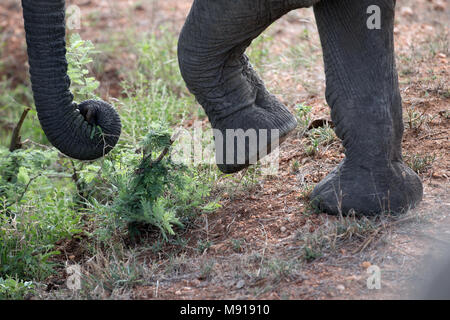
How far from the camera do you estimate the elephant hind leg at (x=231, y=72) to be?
8.61ft

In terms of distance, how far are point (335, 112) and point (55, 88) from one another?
1.27 metres

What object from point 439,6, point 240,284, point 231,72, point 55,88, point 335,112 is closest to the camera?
point 240,284

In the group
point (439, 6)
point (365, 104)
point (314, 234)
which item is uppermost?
point (439, 6)

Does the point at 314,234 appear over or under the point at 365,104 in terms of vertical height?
under

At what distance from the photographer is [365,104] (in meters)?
2.93

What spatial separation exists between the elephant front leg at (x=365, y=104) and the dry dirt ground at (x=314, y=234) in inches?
4.0

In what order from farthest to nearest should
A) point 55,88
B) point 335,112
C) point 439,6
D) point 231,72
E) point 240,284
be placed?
point 439,6 → point 335,112 → point 231,72 → point 55,88 → point 240,284

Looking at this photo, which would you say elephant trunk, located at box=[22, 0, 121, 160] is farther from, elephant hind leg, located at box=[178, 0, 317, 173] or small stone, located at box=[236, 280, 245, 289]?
small stone, located at box=[236, 280, 245, 289]

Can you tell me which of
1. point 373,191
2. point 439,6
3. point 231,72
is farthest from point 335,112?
point 439,6

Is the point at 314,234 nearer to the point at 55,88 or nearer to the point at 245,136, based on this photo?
the point at 245,136
